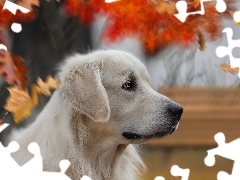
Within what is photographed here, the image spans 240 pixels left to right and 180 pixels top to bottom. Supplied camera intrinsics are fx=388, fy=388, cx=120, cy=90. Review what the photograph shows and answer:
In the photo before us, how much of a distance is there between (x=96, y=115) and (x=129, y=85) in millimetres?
300

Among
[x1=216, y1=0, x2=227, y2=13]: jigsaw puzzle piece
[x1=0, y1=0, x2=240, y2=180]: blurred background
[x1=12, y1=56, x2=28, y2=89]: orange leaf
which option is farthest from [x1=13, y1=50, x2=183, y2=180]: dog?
[x1=216, y1=0, x2=227, y2=13]: jigsaw puzzle piece

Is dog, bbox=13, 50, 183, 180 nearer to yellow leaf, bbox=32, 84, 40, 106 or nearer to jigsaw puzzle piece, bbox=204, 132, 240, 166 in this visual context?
yellow leaf, bbox=32, 84, 40, 106

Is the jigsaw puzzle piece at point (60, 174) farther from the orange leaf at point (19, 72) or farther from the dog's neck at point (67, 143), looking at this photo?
the orange leaf at point (19, 72)

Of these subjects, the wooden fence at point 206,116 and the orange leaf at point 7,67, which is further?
the wooden fence at point 206,116

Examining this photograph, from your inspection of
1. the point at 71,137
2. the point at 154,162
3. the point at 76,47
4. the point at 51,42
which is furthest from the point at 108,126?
the point at 154,162

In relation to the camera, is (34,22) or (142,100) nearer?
(142,100)

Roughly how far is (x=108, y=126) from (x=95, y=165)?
10.7 inches

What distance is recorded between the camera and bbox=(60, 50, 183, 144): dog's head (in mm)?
2057

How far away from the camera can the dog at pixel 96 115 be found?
6.78 ft

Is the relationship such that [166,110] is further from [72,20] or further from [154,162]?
[154,162]

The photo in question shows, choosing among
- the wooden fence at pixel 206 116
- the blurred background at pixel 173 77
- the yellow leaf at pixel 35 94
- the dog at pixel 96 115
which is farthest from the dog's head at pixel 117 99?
the wooden fence at pixel 206 116

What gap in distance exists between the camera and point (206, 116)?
4.34 metres

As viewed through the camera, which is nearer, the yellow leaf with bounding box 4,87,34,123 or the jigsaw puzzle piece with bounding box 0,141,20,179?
the jigsaw puzzle piece with bounding box 0,141,20,179

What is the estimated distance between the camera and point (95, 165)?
2.27 m
